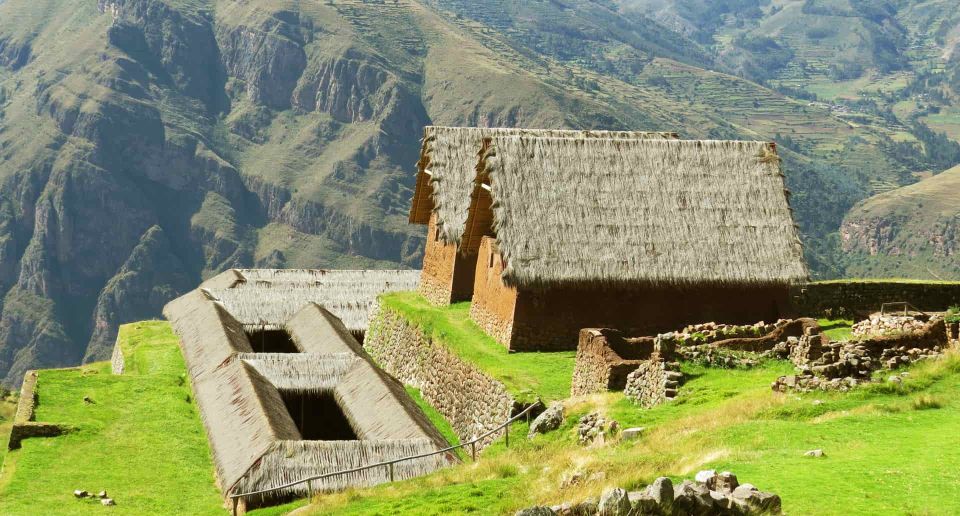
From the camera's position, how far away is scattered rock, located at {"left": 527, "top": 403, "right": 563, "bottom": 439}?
18.0m

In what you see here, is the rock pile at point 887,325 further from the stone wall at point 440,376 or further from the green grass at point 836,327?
the stone wall at point 440,376

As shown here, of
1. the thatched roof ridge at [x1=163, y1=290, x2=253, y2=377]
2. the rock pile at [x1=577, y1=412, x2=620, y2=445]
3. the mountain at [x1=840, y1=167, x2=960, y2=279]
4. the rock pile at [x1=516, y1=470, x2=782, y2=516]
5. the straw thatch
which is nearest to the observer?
the rock pile at [x1=516, y1=470, x2=782, y2=516]

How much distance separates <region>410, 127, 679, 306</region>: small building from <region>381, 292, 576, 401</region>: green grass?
2.63 feet

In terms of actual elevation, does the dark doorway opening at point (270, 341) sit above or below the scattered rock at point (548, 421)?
below

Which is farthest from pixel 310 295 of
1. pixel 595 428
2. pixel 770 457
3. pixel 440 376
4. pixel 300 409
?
pixel 770 457

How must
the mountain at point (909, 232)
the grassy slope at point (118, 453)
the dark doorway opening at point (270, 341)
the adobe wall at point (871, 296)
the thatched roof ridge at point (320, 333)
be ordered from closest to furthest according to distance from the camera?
the grassy slope at point (118, 453), the thatched roof ridge at point (320, 333), the adobe wall at point (871, 296), the dark doorway opening at point (270, 341), the mountain at point (909, 232)

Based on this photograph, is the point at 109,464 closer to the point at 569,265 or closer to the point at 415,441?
the point at 415,441

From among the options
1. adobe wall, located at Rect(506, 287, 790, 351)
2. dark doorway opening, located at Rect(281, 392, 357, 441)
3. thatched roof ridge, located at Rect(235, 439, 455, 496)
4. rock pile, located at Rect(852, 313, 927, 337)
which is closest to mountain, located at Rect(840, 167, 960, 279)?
adobe wall, located at Rect(506, 287, 790, 351)

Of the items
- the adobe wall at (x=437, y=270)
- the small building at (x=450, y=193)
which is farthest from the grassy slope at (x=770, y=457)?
the adobe wall at (x=437, y=270)

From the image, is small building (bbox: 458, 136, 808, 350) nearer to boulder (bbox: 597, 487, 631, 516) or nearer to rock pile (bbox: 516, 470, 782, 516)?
rock pile (bbox: 516, 470, 782, 516)

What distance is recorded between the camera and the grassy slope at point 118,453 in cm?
1792

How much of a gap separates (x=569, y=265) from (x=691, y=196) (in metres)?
3.31

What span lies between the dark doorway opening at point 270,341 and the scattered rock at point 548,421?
42.2 ft

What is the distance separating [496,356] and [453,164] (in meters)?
8.13
